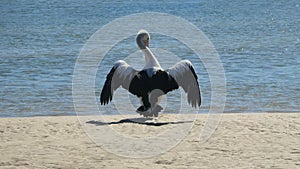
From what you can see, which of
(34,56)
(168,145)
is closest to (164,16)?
(34,56)

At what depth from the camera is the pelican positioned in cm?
981

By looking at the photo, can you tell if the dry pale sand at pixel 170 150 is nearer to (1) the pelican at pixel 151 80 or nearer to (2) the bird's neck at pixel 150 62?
(1) the pelican at pixel 151 80

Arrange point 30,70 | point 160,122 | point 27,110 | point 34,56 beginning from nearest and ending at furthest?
point 160,122
point 27,110
point 30,70
point 34,56

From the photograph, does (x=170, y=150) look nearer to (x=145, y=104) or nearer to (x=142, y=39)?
(x=145, y=104)

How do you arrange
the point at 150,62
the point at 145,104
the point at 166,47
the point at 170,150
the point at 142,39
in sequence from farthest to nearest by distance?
the point at 166,47, the point at 142,39, the point at 150,62, the point at 145,104, the point at 170,150

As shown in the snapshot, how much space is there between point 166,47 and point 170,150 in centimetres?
1434

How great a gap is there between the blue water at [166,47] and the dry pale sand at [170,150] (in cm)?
226

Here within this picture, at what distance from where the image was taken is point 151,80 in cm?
977

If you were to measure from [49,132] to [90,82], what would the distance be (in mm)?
→ 5846

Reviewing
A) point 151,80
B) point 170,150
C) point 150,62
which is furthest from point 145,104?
Result: point 170,150

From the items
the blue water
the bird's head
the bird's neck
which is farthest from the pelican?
the blue water

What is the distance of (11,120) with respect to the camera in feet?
34.6

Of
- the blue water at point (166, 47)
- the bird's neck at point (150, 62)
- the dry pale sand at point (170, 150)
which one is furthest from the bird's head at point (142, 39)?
the blue water at point (166, 47)

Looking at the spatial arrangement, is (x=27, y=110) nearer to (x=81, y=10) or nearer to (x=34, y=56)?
(x=34, y=56)
